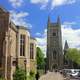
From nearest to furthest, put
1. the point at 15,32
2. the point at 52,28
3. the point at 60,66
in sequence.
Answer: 1. the point at 15,32
2. the point at 60,66
3. the point at 52,28

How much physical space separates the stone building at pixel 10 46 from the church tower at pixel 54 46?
11004 cm

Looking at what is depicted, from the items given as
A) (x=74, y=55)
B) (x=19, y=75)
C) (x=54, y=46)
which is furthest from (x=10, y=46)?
(x=54, y=46)

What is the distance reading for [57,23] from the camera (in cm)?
17050

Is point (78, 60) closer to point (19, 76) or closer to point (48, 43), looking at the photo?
point (48, 43)

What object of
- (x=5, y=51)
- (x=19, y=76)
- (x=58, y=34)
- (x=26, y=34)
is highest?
(x=58, y=34)

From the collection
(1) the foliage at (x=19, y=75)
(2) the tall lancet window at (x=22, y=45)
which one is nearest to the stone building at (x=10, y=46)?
(2) the tall lancet window at (x=22, y=45)

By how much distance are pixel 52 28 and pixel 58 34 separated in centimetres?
529

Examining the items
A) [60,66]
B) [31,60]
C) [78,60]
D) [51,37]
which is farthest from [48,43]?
[31,60]

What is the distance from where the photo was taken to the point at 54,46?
6339 inches

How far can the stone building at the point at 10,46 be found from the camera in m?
37.6

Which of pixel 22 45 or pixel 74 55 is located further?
pixel 74 55

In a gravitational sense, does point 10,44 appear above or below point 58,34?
below

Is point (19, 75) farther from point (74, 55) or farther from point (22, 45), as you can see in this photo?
point (74, 55)

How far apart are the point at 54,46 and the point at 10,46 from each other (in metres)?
123
